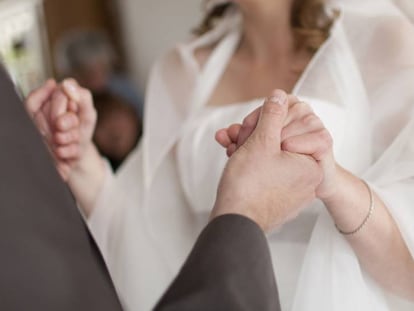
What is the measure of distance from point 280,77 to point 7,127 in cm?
65

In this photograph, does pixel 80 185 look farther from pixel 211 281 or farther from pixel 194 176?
pixel 211 281

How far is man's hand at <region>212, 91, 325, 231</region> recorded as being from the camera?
69 centimetres

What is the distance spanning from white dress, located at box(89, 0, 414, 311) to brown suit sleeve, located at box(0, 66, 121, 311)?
33cm

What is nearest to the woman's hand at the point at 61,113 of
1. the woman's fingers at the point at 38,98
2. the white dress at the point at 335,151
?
the woman's fingers at the point at 38,98

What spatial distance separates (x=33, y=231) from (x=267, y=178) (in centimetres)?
24

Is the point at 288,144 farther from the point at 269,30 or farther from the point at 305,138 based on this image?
the point at 269,30

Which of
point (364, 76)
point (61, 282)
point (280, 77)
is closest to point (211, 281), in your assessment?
point (61, 282)

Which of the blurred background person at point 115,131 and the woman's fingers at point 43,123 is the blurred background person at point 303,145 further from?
the blurred background person at point 115,131

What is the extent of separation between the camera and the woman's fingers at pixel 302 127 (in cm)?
76

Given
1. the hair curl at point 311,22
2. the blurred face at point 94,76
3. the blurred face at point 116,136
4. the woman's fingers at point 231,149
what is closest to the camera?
the woman's fingers at point 231,149

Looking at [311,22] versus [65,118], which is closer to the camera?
[65,118]

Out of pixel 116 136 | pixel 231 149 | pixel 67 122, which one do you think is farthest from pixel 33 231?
pixel 116 136

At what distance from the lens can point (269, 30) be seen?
3.93 ft

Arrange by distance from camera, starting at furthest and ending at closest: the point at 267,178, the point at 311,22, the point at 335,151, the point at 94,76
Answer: the point at 94,76 < the point at 311,22 < the point at 335,151 < the point at 267,178
